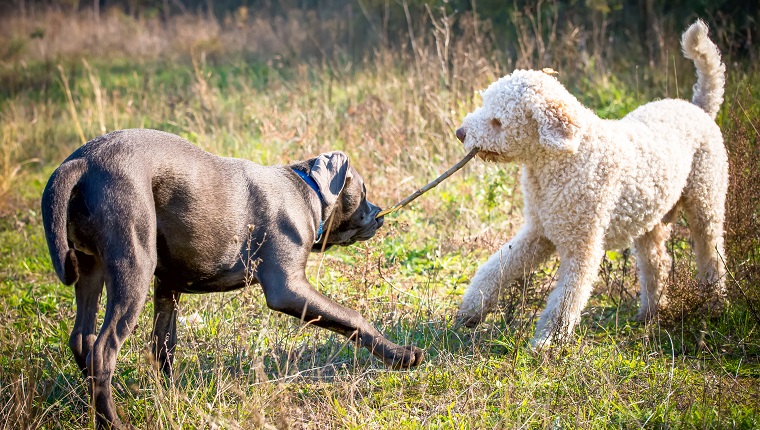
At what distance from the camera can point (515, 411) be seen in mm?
3414

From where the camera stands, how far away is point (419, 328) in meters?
4.54

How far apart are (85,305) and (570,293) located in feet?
8.60

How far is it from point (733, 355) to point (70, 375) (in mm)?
3734

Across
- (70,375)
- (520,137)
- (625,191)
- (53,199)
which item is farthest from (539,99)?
(70,375)

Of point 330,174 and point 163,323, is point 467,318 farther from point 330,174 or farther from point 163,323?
point 163,323

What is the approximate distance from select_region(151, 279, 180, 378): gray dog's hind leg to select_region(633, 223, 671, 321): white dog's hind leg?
119 inches

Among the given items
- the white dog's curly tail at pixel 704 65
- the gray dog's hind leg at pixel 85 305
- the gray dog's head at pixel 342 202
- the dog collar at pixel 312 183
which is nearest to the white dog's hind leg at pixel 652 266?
the white dog's curly tail at pixel 704 65

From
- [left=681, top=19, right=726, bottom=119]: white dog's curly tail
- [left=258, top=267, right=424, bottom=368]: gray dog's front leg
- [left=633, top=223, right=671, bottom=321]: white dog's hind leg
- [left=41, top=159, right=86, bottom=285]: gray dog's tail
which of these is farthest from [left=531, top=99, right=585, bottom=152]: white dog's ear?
[left=41, top=159, right=86, bottom=285]: gray dog's tail

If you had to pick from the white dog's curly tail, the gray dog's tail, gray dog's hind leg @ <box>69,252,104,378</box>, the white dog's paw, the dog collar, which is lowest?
the white dog's paw

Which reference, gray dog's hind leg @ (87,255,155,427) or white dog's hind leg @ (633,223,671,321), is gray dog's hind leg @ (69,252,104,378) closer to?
gray dog's hind leg @ (87,255,155,427)

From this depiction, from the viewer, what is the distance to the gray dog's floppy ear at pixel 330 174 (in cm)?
415

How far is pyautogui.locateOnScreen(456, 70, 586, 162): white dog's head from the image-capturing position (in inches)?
156

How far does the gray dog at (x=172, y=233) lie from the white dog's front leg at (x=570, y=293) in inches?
34.8

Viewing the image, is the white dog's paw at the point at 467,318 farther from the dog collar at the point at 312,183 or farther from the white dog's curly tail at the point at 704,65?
the white dog's curly tail at the point at 704,65
